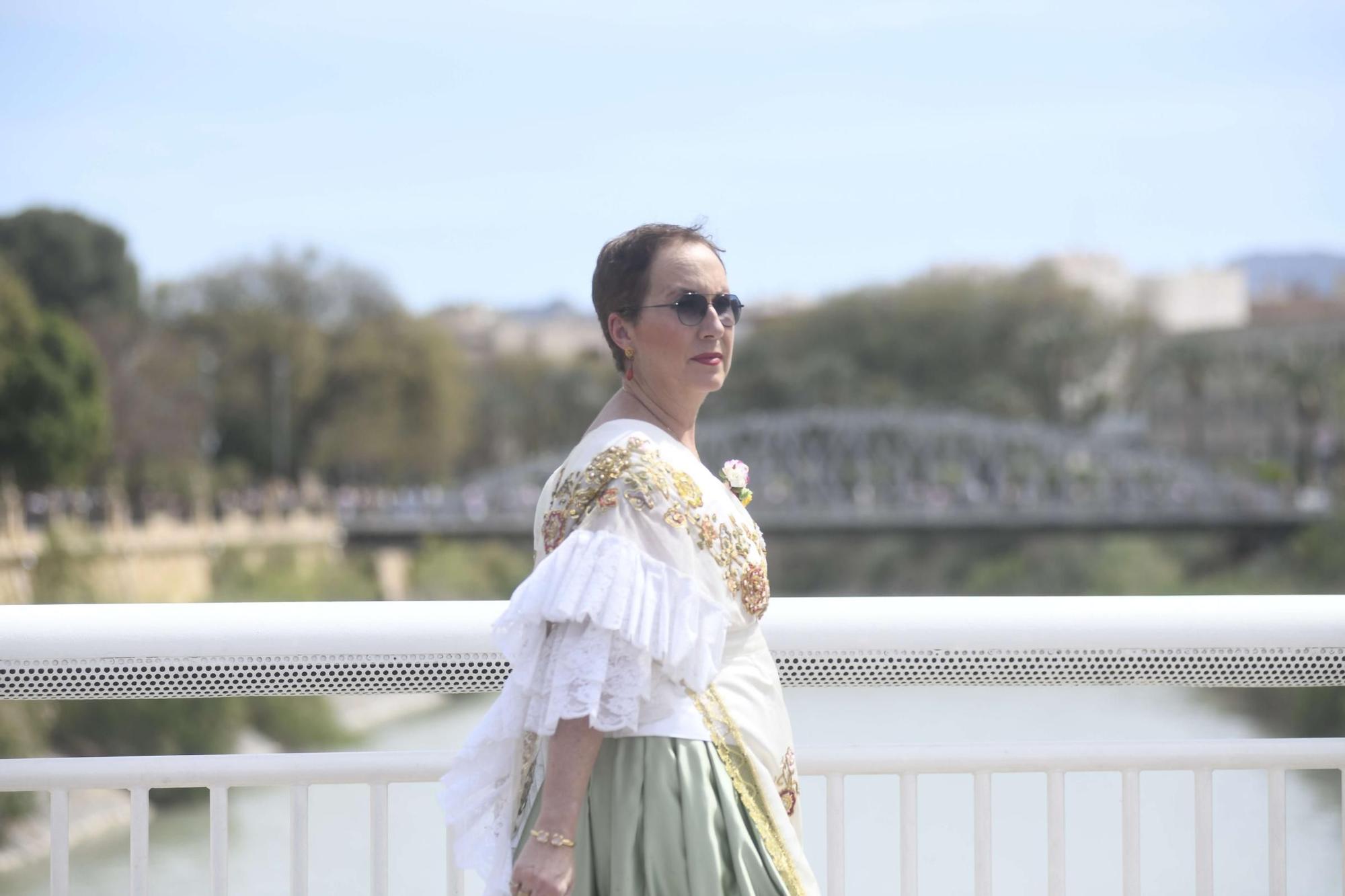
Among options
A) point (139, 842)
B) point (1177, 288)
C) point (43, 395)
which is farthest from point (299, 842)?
point (1177, 288)

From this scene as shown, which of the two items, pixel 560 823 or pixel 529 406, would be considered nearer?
pixel 560 823

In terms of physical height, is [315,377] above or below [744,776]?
above

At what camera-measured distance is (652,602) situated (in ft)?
5.37

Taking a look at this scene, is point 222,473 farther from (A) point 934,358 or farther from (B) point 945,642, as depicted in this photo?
(B) point 945,642

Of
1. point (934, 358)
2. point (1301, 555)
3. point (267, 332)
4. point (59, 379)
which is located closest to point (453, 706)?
point (59, 379)

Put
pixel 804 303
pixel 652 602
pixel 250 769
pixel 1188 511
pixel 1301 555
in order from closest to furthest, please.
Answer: pixel 652 602 < pixel 250 769 < pixel 1301 555 < pixel 1188 511 < pixel 804 303

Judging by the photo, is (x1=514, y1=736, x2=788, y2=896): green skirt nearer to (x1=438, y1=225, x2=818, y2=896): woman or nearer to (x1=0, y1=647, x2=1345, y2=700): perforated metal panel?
(x1=438, y1=225, x2=818, y2=896): woman

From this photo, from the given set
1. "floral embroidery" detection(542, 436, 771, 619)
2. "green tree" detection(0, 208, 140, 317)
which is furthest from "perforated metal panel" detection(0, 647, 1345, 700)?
"green tree" detection(0, 208, 140, 317)

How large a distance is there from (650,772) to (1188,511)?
38076mm

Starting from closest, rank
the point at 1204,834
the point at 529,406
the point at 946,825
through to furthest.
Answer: the point at 1204,834 < the point at 946,825 < the point at 529,406

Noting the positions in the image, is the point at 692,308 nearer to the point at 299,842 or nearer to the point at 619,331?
the point at 619,331

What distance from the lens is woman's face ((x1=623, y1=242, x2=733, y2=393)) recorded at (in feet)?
5.78

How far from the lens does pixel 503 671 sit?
2.16m

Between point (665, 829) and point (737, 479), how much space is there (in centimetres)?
47
